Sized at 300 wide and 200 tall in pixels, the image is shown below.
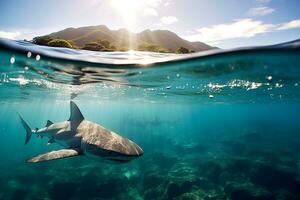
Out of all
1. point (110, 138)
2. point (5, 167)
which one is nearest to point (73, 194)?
point (110, 138)

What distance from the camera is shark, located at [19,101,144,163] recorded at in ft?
26.5

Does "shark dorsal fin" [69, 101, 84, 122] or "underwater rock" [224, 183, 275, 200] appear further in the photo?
"underwater rock" [224, 183, 275, 200]

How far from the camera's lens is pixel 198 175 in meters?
20.1

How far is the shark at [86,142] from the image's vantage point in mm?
8091

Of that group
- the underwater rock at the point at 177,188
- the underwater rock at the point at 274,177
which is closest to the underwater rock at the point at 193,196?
the underwater rock at the point at 177,188

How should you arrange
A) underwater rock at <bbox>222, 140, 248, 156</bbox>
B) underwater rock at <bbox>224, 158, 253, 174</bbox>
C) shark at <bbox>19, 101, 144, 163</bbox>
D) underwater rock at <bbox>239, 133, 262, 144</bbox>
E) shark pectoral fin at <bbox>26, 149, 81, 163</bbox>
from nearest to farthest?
shark pectoral fin at <bbox>26, 149, 81, 163</bbox> → shark at <bbox>19, 101, 144, 163</bbox> → underwater rock at <bbox>224, 158, 253, 174</bbox> → underwater rock at <bbox>222, 140, 248, 156</bbox> → underwater rock at <bbox>239, 133, 262, 144</bbox>

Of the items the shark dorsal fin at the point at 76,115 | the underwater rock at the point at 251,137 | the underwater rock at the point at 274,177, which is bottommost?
the underwater rock at the point at 251,137

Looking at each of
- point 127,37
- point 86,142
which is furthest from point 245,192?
point 127,37

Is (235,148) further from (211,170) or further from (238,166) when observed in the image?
(211,170)

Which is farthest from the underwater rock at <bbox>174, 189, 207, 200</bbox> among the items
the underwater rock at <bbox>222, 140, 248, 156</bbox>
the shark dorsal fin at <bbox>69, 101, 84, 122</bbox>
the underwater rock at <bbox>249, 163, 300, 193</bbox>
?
the underwater rock at <bbox>222, 140, 248, 156</bbox>

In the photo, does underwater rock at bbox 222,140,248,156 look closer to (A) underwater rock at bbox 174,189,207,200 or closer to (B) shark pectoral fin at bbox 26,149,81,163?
(A) underwater rock at bbox 174,189,207,200

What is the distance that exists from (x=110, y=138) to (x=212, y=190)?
11.3 m

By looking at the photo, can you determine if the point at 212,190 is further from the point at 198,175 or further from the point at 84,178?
the point at 84,178

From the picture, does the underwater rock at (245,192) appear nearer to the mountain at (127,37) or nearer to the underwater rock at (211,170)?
the underwater rock at (211,170)
